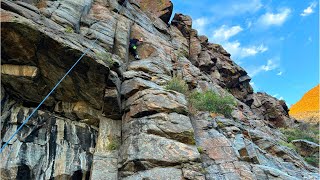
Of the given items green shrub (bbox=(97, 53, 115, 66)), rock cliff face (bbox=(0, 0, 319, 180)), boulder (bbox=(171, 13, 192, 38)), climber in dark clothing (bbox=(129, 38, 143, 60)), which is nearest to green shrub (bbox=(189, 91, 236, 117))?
rock cliff face (bbox=(0, 0, 319, 180))

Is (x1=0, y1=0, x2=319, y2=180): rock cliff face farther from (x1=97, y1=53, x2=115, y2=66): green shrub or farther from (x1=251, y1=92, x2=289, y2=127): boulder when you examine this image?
(x1=251, y1=92, x2=289, y2=127): boulder

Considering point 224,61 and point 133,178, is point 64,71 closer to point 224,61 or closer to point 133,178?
point 133,178

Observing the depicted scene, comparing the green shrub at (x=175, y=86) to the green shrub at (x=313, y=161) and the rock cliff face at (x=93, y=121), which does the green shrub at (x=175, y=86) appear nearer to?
the rock cliff face at (x=93, y=121)

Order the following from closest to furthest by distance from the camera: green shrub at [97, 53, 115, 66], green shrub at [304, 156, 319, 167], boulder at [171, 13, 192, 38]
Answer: green shrub at [97, 53, 115, 66] → green shrub at [304, 156, 319, 167] → boulder at [171, 13, 192, 38]

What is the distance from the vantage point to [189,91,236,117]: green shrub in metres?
14.6

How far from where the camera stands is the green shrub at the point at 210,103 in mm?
14633

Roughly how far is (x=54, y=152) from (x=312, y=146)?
15.8m

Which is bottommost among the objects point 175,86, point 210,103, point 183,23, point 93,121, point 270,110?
point 93,121

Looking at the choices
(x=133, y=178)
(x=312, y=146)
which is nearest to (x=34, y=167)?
(x=133, y=178)

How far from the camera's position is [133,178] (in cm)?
864

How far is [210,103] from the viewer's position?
15203 millimetres

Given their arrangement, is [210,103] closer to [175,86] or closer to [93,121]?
[175,86]

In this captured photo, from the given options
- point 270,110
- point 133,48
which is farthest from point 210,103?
point 270,110

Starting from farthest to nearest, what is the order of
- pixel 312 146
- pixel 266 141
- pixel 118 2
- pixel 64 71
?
pixel 118 2 < pixel 312 146 < pixel 266 141 < pixel 64 71
